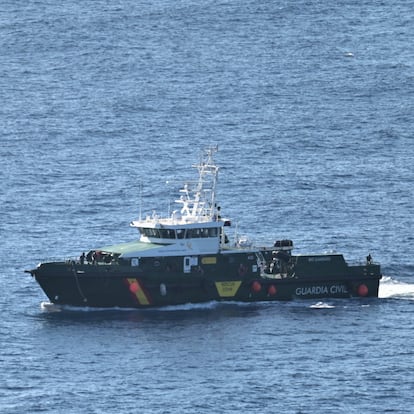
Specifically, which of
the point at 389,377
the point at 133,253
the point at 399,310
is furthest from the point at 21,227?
the point at 389,377

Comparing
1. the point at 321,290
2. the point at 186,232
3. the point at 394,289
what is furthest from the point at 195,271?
the point at 394,289

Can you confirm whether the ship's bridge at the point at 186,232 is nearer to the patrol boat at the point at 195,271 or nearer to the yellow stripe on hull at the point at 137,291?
the patrol boat at the point at 195,271

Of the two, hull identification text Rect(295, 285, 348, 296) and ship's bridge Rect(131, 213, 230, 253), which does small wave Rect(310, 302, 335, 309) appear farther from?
ship's bridge Rect(131, 213, 230, 253)

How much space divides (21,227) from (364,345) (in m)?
42.4

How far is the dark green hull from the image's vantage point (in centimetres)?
17600

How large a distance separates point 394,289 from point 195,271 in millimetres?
16215

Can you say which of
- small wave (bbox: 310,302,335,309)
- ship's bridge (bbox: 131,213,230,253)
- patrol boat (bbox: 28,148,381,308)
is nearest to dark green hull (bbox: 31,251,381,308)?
patrol boat (bbox: 28,148,381,308)

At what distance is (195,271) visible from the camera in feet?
586

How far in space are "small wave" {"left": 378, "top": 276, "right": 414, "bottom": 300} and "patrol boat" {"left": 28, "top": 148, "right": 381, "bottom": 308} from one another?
3.91ft

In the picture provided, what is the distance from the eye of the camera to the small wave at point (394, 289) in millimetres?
181875

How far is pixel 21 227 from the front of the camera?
200m

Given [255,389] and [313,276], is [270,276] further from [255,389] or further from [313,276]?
[255,389]

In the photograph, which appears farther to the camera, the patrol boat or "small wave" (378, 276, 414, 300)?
"small wave" (378, 276, 414, 300)

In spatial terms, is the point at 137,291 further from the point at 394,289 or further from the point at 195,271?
the point at 394,289
